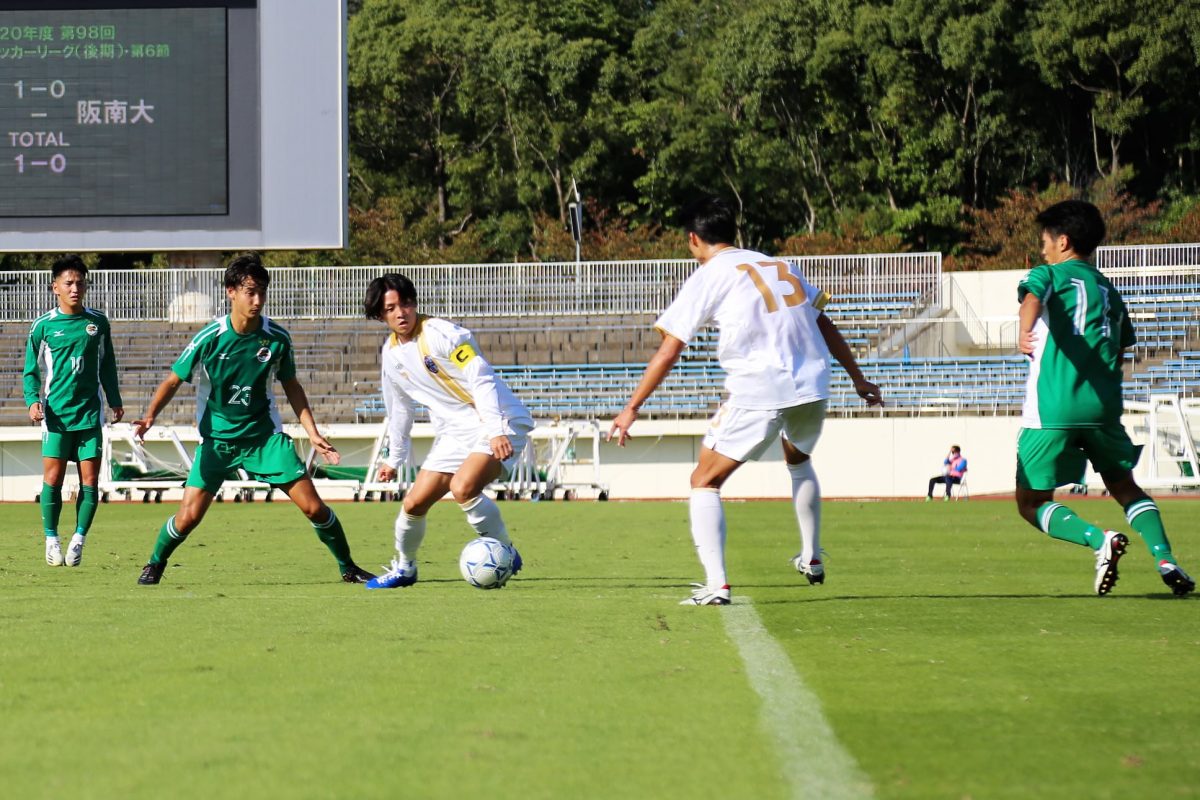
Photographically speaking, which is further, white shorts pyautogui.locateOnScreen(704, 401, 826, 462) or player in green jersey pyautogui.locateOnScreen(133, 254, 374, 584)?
player in green jersey pyautogui.locateOnScreen(133, 254, 374, 584)

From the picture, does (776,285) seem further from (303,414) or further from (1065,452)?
(303,414)

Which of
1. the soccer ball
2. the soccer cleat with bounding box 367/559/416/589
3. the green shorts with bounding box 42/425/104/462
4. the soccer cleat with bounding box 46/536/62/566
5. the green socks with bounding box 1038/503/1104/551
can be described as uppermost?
the green shorts with bounding box 42/425/104/462

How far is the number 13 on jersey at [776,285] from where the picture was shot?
25.0 feet

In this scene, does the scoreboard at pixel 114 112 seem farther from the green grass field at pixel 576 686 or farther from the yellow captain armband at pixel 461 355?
the yellow captain armband at pixel 461 355

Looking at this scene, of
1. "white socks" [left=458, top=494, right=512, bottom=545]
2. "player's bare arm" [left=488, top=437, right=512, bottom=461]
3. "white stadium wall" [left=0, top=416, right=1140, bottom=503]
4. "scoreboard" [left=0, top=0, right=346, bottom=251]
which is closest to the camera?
"player's bare arm" [left=488, top=437, right=512, bottom=461]

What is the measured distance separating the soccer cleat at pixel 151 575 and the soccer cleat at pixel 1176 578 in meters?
5.45

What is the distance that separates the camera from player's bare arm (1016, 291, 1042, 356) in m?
7.61

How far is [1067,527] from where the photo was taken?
8.02 metres

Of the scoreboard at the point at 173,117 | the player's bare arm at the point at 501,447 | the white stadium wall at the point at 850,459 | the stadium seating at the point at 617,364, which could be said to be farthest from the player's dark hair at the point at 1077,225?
the stadium seating at the point at 617,364

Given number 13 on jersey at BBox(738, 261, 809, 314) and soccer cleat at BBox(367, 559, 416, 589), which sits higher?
number 13 on jersey at BBox(738, 261, 809, 314)

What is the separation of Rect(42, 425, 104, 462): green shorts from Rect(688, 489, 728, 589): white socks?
5.50 metres

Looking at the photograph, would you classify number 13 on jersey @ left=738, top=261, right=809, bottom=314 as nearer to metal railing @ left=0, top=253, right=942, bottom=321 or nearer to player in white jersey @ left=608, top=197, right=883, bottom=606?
player in white jersey @ left=608, top=197, right=883, bottom=606

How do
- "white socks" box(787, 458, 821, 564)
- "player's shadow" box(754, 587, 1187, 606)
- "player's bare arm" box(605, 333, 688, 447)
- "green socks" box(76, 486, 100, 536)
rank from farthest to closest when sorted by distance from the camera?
1. "green socks" box(76, 486, 100, 536)
2. "white socks" box(787, 458, 821, 564)
3. "player's shadow" box(754, 587, 1187, 606)
4. "player's bare arm" box(605, 333, 688, 447)

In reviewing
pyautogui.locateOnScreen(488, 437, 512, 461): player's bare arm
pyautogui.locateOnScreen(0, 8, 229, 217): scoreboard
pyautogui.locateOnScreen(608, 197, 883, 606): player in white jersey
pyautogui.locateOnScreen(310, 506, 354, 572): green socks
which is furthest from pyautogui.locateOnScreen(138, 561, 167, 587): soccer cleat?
pyautogui.locateOnScreen(0, 8, 229, 217): scoreboard
